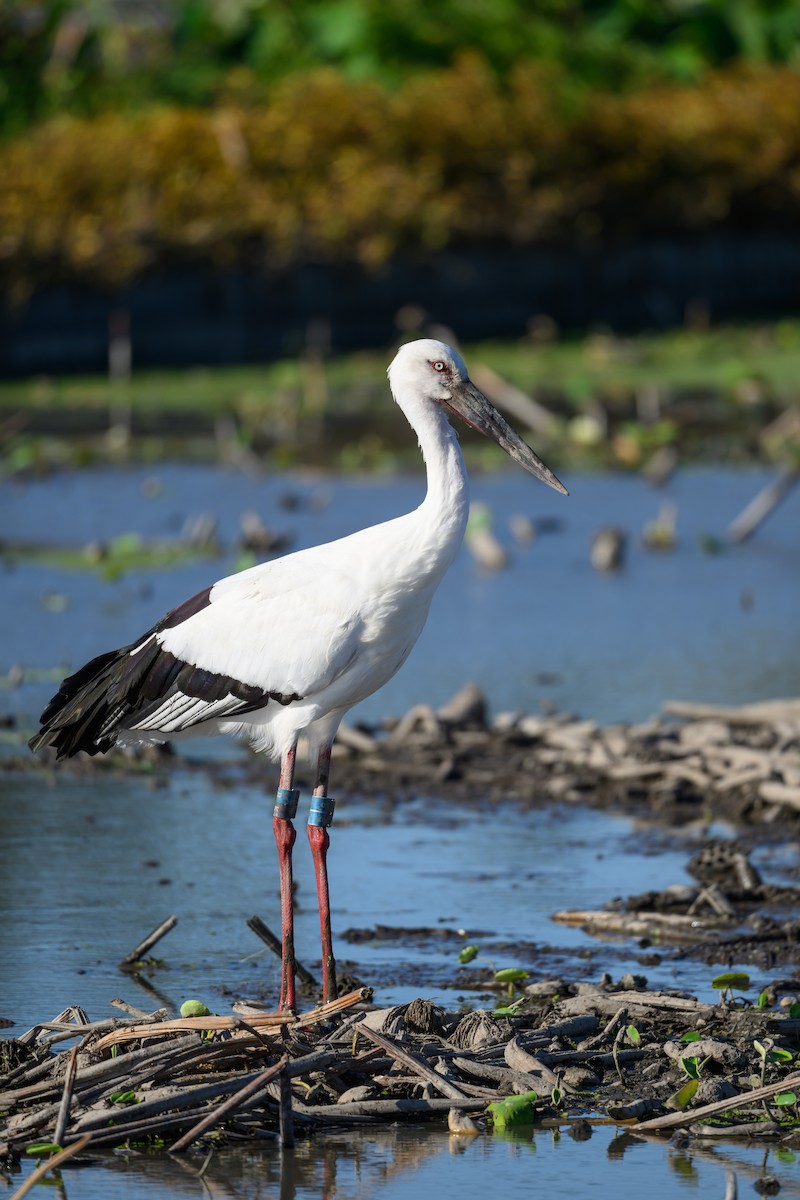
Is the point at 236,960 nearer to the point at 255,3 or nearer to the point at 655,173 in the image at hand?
the point at 655,173

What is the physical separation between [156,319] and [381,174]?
3044 mm

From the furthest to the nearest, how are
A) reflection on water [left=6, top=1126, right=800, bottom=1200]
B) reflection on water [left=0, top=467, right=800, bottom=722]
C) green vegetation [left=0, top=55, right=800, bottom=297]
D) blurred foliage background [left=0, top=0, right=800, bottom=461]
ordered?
1. green vegetation [left=0, top=55, right=800, bottom=297]
2. blurred foliage background [left=0, top=0, right=800, bottom=461]
3. reflection on water [left=0, top=467, right=800, bottom=722]
4. reflection on water [left=6, top=1126, right=800, bottom=1200]

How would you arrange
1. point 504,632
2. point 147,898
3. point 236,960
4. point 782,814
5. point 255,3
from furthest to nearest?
1. point 255,3
2. point 504,632
3. point 782,814
4. point 147,898
5. point 236,960

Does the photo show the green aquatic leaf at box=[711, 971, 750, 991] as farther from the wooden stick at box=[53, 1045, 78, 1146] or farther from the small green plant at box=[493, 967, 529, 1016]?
the wooden stick at box=[53, 1045, 78, 1146]

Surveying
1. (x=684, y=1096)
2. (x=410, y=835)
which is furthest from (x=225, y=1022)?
(x=410, y=835)

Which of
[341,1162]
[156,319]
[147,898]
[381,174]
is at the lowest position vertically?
[341,1162]

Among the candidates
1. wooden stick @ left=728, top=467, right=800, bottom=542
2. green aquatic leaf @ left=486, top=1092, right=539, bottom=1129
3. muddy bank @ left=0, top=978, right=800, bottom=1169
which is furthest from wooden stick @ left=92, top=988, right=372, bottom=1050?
wooden stick @ left=728, top=467, right=800, bottom=542

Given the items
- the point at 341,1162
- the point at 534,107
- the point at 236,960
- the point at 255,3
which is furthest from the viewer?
the point at 255,3

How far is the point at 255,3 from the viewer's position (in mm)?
27141

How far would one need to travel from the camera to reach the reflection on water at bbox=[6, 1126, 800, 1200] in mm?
4457

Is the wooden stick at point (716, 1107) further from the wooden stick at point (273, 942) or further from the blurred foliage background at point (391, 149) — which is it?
the blurred foliage background at point (391, 149)

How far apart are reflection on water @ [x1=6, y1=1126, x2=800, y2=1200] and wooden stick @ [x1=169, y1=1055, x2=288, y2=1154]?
7cm

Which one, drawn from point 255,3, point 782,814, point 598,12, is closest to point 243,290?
point 255,3

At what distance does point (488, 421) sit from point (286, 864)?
1490 mm
